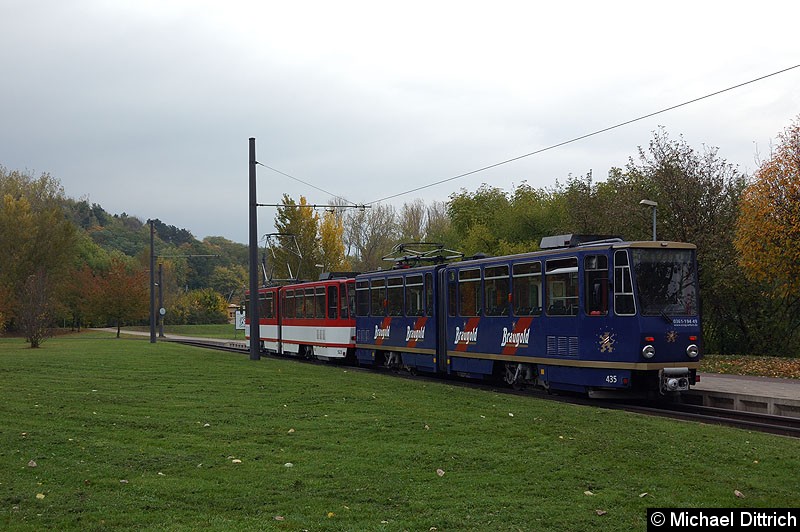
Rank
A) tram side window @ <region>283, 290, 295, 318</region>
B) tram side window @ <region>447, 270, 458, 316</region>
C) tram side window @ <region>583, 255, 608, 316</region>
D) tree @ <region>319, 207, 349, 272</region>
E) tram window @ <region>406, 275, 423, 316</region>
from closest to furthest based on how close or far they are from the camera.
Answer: tram side window @ <region>583, 255, 608, 316</region> → tram side window @ <region>447, 270, 458, 316</region> → tram window @ <region>406, 275, 423, 316</region> → tram side window @ <region>283, 290, 295, 318</region> → tree @ <region>319, 207, 349, 272</region>

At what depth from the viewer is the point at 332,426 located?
1211 centimetres

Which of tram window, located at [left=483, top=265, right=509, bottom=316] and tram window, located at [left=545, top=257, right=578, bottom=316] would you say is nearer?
tram window, located at [left=545, top=257, right=578, bottom=316]

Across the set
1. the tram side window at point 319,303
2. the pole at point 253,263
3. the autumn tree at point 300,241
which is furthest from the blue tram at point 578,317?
the autumn tree at point 300,241

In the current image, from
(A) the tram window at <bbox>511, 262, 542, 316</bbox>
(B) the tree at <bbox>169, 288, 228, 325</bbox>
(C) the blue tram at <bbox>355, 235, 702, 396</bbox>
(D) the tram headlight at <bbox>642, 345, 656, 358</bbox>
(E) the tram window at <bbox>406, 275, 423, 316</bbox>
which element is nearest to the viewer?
(D) the tram headlight at <bbox>642, 345, 656, 358</bbox>

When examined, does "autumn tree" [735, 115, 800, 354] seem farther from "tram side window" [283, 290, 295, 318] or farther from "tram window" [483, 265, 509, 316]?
"tram side window" [283, 290, 295, 318]

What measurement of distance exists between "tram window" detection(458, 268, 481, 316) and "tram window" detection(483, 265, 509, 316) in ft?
1.24

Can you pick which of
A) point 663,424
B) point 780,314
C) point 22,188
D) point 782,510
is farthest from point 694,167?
point 22,188

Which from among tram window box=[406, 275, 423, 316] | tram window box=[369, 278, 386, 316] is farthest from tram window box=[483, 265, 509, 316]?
tram window box=[369, 278, 386, 316]

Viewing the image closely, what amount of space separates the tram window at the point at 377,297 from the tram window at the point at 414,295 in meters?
1.94

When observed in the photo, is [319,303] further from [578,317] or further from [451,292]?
[578,317]

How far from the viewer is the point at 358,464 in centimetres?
941

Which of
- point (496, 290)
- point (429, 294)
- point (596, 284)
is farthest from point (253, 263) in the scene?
point (596, 284)

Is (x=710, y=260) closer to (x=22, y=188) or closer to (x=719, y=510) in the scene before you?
(x=719, y=510)

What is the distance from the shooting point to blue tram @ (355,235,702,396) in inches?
627
